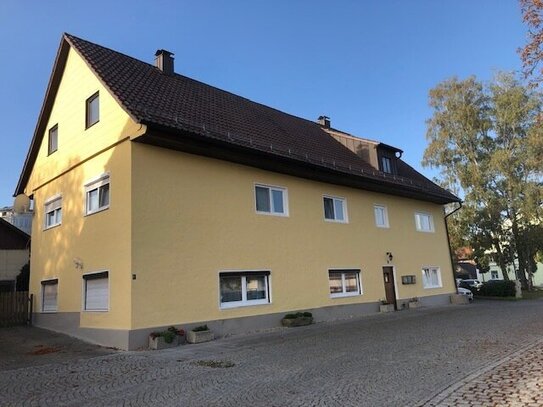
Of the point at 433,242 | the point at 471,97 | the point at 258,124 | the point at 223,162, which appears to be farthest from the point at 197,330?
the point at 471,97

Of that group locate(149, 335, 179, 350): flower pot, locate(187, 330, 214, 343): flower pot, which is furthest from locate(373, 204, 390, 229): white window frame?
locate(149, 335, 179, 350): flower pot

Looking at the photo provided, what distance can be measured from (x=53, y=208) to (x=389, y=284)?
14.0m

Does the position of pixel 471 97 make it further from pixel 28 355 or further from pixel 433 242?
pixel 28 355

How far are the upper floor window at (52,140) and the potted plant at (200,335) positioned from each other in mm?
9813

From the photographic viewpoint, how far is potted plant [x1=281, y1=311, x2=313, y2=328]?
47.9ft

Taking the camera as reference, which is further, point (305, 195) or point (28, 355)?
point (305, 195)

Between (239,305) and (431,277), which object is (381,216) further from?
(239,305)

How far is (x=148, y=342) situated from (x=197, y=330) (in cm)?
136

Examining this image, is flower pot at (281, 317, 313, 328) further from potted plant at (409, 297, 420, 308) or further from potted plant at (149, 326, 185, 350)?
potted plant at (409, 297, 420, 308)

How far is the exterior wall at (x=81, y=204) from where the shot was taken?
480 inches

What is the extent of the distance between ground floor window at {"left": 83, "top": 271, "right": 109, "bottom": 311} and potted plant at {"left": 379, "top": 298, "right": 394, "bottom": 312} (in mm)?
11066

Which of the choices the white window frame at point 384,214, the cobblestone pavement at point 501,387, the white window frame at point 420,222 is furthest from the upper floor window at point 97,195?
the white window frame at point 420,222

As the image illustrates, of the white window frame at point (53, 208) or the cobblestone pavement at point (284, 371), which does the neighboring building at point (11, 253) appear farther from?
the cobblestone pavement at point (284, 371)

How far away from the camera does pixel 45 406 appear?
6.54 m
